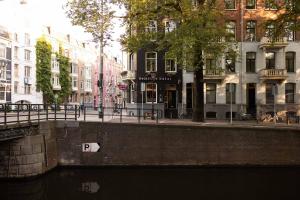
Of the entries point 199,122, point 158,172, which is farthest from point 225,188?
point 199,122

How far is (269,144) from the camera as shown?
25.0 meters

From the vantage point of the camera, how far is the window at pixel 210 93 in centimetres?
3975

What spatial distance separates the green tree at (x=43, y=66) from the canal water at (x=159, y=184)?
145ft

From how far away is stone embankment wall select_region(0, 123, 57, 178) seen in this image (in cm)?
2066

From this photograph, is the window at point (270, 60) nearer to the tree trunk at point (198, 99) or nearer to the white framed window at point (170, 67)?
the white framed window at point (170, 67)

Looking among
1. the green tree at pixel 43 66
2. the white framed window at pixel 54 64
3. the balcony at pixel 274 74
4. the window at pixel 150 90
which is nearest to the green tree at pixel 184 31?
the window at pixel 150 90

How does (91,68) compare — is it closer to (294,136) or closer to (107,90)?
(107,90)

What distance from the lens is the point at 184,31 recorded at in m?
25.2

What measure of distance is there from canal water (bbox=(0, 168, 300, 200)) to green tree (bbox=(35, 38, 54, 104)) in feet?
145

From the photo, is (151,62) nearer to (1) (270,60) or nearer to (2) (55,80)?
(1) (270,60)

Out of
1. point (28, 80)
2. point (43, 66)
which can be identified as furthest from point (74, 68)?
point (28, 80)

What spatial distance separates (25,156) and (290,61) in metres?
27.9

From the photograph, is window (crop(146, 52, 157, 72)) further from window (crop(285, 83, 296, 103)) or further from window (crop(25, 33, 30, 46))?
window (crop(25, 33, 30, 46))

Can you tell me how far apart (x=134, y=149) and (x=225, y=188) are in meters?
6.80
